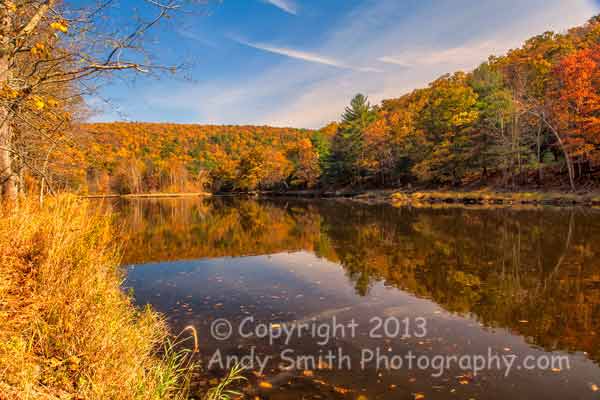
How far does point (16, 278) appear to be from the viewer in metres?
4.06

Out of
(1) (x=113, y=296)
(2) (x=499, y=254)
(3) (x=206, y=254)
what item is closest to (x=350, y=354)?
(1) (x=113, y=296)

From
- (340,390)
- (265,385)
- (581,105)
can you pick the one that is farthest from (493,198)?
(265,385)

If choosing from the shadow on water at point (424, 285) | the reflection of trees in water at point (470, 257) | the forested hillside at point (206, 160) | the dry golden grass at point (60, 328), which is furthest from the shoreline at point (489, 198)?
the forested hillside at point (206, 160)

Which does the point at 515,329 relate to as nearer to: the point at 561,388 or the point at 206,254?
the point at 561,388

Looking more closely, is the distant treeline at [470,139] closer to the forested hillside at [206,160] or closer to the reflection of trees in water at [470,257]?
the forested hillside at [206,160]

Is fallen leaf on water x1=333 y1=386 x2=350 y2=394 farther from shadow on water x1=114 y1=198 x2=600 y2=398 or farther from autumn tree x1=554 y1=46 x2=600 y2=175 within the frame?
autumn tree x1=554 y1=46 x2=600 y2=175

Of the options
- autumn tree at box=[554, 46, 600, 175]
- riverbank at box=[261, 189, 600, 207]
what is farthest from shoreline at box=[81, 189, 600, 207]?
autumn tree at box=[554, 46, 600, 175]

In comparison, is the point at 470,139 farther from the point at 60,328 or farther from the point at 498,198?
the point at 60,328

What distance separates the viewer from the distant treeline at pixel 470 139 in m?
31.8

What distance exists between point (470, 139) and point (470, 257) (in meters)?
34.3

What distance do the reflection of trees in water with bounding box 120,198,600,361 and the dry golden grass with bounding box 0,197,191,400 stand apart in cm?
550

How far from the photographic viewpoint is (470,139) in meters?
41.4

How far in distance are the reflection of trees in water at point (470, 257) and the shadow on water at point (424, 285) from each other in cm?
4

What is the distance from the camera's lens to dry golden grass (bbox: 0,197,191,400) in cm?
295
